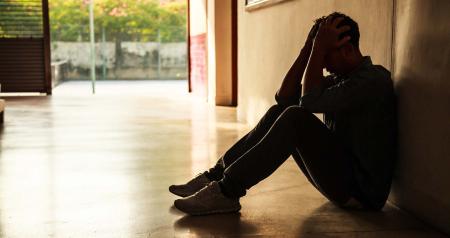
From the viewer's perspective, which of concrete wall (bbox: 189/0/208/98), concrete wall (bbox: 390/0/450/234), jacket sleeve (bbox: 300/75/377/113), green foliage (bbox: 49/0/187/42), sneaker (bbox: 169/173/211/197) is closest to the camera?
concrete wall (bbox: 390/0/450/234)

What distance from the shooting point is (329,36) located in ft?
8.15

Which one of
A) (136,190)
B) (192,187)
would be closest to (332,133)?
(192,187)

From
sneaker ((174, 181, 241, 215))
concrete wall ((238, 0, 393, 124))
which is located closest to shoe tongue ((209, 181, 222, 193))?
sneaker ((174, 181, 241, 215))

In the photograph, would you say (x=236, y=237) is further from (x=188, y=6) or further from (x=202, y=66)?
(x=188, y=6)

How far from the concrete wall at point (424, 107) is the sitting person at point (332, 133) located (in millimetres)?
96

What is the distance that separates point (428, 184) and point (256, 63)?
140 inches

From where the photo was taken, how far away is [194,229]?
2.51 m

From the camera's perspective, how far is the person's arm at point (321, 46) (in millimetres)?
2482

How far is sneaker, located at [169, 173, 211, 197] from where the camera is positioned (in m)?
2.89

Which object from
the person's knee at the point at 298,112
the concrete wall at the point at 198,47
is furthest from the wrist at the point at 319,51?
the concrete wall at the point at 198,47

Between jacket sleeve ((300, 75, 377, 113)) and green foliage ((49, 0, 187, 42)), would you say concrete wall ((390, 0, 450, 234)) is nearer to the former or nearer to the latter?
jacket sleeve ((300, 75, 377, 113))

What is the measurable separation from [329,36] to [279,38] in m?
2.54

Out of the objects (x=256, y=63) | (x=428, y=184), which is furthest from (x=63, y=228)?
(x=256, y=63)

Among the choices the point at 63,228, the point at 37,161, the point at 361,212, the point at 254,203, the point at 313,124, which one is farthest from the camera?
the point at 37,161
